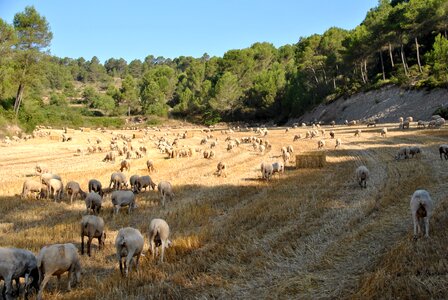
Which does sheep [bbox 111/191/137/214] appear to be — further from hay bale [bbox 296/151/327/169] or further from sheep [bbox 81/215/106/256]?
hay bale [bbox 296/151/327/169]


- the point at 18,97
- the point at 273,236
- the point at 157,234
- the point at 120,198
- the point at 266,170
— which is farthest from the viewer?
the point at 18,97

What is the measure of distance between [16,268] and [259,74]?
11022 centimetres

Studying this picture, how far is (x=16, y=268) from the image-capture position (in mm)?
7652

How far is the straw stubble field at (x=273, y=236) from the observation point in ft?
25.5

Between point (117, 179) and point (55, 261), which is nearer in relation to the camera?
point (55, 261)

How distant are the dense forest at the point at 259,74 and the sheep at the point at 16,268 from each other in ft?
189

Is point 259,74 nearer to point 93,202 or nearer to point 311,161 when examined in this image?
point 311,161

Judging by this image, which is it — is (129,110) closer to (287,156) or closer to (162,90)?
(162,90)

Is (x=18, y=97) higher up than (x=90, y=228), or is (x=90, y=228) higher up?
(x=18, y=97)

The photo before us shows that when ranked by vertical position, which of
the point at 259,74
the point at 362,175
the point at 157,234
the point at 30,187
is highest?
the point at 259,74

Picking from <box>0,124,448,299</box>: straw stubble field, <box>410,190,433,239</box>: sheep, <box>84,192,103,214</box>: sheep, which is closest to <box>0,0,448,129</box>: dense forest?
<box>0,124,448,299</box>: straw stubble field

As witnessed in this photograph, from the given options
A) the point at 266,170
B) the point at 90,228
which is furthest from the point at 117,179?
the point at 90,228

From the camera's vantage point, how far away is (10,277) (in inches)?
297

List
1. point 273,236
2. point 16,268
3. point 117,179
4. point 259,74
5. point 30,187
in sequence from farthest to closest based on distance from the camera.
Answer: point 259,74
point 117,179
point 30,187
point 273,236
point 16,268
